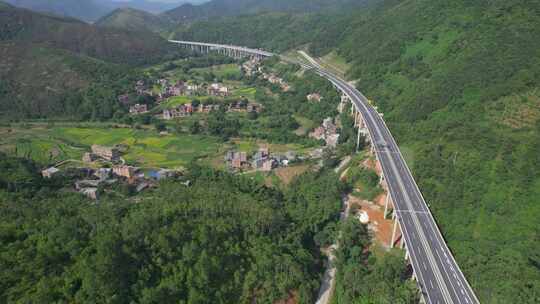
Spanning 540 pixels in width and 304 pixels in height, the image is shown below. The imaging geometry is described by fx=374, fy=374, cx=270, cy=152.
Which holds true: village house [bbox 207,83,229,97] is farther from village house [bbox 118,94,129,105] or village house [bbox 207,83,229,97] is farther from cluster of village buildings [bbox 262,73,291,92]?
village house [bbox 118,94,129,105]

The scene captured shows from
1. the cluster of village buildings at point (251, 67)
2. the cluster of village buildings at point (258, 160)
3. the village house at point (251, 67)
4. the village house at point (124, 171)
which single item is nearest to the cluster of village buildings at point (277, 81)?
the cluster of village buildings at point (251, 67)

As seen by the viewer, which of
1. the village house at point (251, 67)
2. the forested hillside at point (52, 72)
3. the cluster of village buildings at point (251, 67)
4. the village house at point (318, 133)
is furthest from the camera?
the village house at point (251, 67)

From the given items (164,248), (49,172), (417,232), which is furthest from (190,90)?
(417,232)

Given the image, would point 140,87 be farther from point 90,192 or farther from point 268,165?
point 268,165

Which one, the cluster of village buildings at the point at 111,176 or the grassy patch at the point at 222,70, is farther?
the grassy patch at the point at 222,70

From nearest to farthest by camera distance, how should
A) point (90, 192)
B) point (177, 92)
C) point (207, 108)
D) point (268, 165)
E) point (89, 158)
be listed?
1. point (90, 192)
2. point (268, 165)
3. point (89, 158)
4. point (207, 108)
5. point (177, 92)

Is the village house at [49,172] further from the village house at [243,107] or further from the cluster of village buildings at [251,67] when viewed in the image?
the cluster of village buildings at [251,67]

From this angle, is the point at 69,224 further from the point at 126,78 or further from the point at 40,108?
the point at 126,78

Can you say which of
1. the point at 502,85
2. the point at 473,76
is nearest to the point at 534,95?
the point at 502,85
